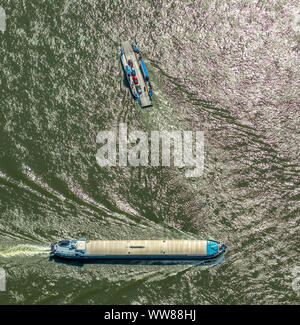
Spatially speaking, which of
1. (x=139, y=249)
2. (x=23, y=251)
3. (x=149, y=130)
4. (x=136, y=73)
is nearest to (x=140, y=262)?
(x=139, y=249)

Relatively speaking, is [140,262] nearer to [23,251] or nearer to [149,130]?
[23,251]

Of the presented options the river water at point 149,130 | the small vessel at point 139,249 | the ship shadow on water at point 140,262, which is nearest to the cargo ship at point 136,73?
the river water at point 149,130

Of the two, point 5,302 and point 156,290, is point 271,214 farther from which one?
point 5,302

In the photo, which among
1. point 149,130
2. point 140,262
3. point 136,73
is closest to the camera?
point 140,262

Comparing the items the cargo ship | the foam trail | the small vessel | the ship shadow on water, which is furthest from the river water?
the small vessel

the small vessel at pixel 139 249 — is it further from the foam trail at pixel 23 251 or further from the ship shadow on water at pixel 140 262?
the foam trail at pixel 23 251

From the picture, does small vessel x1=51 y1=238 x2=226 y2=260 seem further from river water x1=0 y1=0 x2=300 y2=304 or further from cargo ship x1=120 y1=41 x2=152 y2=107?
cargo ship x1=120 y1=41 x2=152 y2=107
